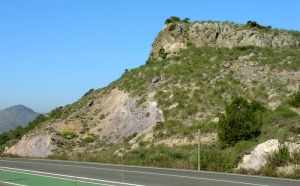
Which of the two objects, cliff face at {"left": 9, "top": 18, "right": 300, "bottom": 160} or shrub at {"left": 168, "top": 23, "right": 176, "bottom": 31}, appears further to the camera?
shrub at {"left": 168, "top": 23, "right": 176, "bottom": 31}

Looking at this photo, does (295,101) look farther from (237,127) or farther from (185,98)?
(185,98)

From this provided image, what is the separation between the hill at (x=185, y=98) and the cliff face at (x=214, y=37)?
0.13 m

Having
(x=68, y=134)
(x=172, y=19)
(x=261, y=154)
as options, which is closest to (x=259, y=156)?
(x=261, y=154)

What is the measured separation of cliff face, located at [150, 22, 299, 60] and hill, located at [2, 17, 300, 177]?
13 cm

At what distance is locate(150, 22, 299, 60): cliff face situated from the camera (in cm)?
5575

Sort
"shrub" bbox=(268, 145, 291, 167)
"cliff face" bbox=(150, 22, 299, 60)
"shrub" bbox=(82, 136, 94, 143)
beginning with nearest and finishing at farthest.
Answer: "shrub" bbox=(268, 145, 291, 167) < "shrub" bbox=(82, 136, 94, 143) < "cliff face" bbox=(150, 22, 299, 60)

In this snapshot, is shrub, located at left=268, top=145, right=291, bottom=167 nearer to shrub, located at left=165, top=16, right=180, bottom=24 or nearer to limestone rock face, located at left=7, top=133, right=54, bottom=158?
limestone rock face, located at left=7, top=133, right=54, bottom=158

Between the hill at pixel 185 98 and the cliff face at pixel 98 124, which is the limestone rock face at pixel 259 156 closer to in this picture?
the hill at pixel 185 98

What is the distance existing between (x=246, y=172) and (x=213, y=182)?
15.1 feet

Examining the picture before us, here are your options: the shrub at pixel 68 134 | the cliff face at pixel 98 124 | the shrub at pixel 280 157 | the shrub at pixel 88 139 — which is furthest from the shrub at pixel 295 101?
the shrub at pixel 68 134

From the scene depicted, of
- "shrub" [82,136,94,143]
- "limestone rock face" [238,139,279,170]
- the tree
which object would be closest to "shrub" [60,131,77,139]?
"shrub" [82,136,94,143]

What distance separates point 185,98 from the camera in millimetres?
43906

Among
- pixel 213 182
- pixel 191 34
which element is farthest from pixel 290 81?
pixel 213 182

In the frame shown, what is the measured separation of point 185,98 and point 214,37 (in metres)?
16.8
